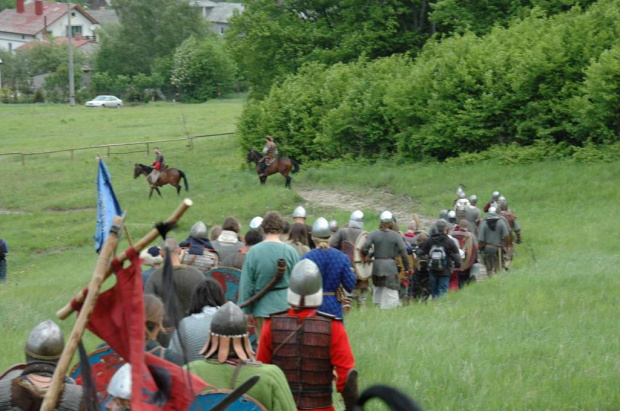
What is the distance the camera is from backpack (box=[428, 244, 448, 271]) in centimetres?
1512

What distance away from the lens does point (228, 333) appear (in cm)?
561

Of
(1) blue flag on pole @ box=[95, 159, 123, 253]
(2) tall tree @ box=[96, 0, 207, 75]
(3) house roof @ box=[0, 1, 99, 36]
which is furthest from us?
(3) house roof @ box=[0, 1, 99, 36]

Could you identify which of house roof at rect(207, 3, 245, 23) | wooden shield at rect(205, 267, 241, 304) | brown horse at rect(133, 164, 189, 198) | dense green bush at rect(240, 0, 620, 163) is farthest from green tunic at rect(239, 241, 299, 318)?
house roof at rect(207, 3, 245, 23)

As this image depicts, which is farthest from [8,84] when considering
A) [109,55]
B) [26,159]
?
[26,159]

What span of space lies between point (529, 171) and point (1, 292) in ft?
57.5

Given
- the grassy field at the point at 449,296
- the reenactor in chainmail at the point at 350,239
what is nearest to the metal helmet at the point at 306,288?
the grassy field at the point at 449,296

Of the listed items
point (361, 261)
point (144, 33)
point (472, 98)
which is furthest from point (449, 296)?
point (144, 33)

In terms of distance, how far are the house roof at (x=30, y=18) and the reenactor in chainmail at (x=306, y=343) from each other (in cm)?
11784

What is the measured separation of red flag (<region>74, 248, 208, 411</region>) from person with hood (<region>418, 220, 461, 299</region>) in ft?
36.5

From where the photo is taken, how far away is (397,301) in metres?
14.9

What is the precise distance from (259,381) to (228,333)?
319mm

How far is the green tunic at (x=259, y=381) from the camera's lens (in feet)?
18.1

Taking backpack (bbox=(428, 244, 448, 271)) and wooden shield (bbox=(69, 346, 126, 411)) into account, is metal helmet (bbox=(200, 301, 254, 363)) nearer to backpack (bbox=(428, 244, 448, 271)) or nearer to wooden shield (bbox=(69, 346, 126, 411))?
Result: wooden shield (bbox=(69, 346, 126, 411))

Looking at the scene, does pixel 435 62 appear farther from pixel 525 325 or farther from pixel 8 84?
pixel 8 84
